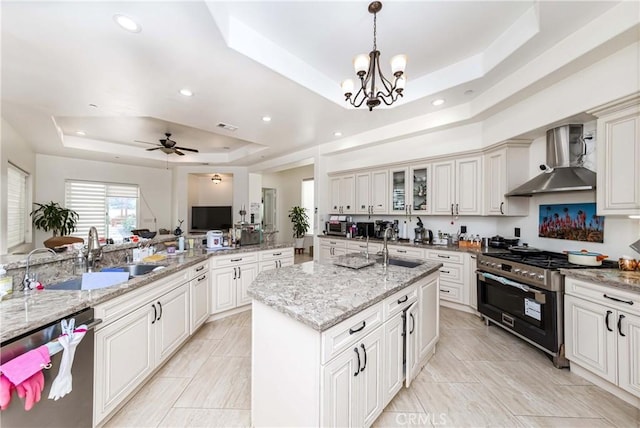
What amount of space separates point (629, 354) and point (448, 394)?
1.28 m

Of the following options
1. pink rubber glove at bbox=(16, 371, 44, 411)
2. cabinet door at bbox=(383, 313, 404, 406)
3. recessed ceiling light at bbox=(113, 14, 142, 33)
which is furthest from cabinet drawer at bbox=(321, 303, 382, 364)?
recessed ceiling light at bbox=(113, 14, 142, 33)

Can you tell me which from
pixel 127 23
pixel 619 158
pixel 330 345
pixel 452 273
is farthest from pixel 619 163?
pixel 127 23

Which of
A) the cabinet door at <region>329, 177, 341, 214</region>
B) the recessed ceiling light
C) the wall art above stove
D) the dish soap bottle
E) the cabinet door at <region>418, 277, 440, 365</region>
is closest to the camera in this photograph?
the dish soap bottle

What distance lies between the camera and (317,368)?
1161 mm

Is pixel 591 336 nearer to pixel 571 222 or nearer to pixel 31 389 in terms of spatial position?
pixel 571 222

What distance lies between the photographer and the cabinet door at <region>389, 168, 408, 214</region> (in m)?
4.29

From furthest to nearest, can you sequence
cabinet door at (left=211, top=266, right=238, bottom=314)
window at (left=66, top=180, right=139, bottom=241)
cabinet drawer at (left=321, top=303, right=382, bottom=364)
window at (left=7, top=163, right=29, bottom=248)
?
1. window at (left=66, top=180, right=139, bottom=241)
2. window at (left=7, top=163, right=29, bottom=248)
3. cabinet door at (left=211, top=266, right=238, bottom=314)
4. cabinet drawer at (left=321, top=303, right=382, bottom=364)

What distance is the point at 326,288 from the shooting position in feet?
5.28

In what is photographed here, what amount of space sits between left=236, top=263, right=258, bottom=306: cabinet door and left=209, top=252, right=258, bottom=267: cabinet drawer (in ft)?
0.24

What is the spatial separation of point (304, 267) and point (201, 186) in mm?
6944

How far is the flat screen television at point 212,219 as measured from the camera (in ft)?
24.2

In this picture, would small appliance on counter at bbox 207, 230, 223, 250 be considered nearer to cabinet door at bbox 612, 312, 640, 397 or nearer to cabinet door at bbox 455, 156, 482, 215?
cabinet door at bbox 455, 156, 482, 215

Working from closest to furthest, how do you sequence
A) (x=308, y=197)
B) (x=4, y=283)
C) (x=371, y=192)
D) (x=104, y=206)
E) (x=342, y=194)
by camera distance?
(x=4, y=283), (x=371, y=192), (x=342, y=194), (x=104, y=206), (x=308, y=197)

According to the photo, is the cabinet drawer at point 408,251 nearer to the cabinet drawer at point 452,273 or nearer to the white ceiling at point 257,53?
the cabinet drawer at point 452,273
